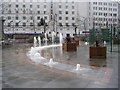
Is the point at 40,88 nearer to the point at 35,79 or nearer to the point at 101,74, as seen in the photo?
the point at 35,79

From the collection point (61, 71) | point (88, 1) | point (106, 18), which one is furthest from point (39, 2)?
point (61, 71)

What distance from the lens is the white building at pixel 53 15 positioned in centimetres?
9756

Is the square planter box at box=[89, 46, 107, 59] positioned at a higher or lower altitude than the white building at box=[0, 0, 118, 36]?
lower

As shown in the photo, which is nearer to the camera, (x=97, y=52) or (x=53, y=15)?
(x=97, y=52)

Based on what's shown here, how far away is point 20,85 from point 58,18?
10126cm

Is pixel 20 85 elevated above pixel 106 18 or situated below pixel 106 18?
below

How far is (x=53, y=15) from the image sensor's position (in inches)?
4272

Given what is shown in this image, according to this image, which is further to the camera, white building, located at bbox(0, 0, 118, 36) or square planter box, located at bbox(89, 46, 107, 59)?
white building, located at bbox(0, 0, 118, 36)

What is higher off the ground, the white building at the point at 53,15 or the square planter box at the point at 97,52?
the white building at the point at 53,15

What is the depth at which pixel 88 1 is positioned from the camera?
124 m

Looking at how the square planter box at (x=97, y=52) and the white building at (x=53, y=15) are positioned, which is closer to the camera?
the square planter box at (x=97, y=52)

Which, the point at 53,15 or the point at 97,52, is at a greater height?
the point at 53,15

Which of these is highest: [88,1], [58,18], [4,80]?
[88,1]

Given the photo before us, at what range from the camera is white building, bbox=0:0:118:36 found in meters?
97.6
